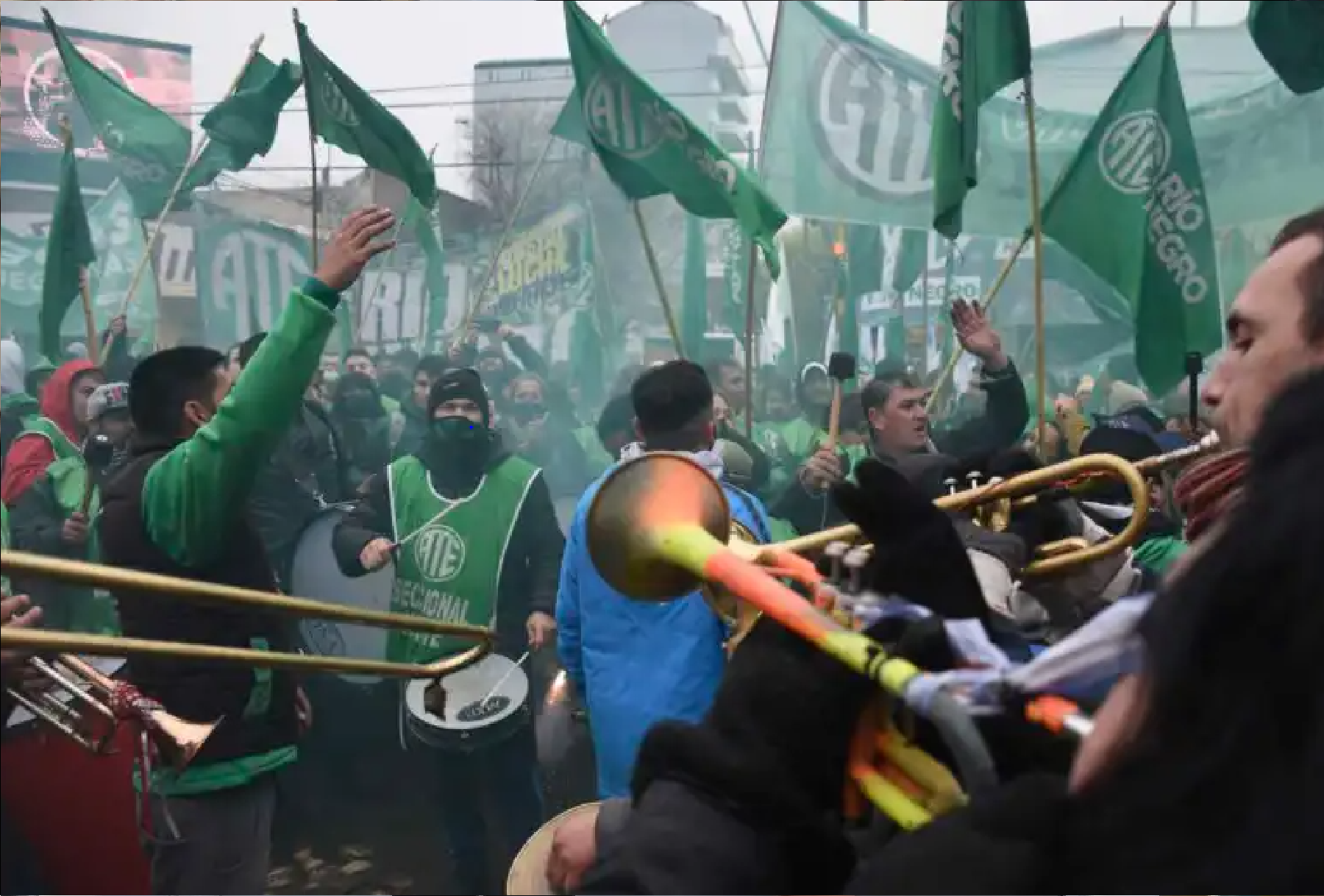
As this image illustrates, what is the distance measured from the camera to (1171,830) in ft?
3.30

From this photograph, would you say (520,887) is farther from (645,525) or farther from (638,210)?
(638,210)

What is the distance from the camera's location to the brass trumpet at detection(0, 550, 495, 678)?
1.53 metres

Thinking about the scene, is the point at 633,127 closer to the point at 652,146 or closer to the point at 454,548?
the point at 652,146

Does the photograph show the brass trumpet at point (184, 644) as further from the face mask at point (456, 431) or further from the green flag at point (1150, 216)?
the green flag at point (1150, 216)

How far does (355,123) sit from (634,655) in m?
4.42

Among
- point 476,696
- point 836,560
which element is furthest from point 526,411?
point 836,560

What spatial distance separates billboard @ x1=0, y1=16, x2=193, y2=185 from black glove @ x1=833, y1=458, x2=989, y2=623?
612cm

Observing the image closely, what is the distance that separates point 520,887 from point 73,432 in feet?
18.1

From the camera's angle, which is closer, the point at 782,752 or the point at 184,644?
the point at 782,752

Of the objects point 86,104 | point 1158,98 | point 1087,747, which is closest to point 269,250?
point 86,104

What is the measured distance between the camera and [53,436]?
511 cm

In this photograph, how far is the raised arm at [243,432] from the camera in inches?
108

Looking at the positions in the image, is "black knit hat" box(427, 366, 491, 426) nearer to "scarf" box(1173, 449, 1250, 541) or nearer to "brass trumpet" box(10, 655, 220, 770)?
"brass trumpet" box(10, 655, 220, 770)

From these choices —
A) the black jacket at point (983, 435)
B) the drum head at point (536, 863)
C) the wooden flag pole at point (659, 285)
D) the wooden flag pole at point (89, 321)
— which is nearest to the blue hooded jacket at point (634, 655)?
the black jacket at point (983, 435)
